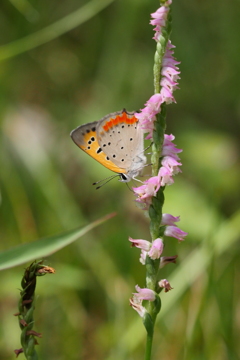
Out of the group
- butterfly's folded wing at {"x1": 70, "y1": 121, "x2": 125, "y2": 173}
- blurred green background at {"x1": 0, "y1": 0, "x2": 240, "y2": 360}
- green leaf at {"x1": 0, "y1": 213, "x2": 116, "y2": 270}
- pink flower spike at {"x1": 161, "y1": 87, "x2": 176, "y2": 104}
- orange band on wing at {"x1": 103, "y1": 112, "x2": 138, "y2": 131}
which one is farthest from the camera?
blurred green background at {"x1": 0, "y1": 0, "x2": 240, "y2": 360}

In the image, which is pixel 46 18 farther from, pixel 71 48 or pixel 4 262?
pixel 4 262

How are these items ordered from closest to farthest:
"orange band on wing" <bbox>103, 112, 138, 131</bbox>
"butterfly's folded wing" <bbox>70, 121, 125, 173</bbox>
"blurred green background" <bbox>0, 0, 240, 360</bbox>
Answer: "orange band on wing" <bbox>103, 112, 138, 131</bbox>
"butterfly's folded wing" <bbox>70, 121, 125, 173</bbox>
"blurred green background" <bbox>0, 0, 240, 360</bbox>

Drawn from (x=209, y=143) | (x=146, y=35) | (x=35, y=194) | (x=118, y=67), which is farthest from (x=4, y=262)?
(x=146, y=35)

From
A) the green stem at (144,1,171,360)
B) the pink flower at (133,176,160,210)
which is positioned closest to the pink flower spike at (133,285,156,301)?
the green stem at (144,1,171,360)

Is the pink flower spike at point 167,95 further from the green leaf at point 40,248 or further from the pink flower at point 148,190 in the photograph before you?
the green leaf at point 40,248

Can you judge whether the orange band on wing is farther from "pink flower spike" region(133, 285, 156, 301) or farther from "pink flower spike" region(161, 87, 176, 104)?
"pink flower spike" region(133, 285, 156, 301)

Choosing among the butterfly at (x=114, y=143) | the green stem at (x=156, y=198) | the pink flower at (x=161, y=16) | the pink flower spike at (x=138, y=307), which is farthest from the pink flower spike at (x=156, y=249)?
the butterfly at (x=114, y=143)
